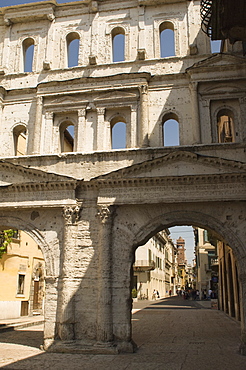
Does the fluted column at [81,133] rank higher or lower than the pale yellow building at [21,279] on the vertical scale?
higher

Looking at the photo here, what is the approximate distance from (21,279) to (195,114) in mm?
15394

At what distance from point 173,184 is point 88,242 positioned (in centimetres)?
363

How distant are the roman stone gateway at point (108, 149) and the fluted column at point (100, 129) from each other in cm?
4

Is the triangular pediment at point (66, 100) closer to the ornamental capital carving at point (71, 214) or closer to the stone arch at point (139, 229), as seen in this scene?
the ornamental capital carving at point (71, 214)

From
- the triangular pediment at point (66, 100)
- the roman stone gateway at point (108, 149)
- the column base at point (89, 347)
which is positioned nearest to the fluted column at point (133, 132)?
the roman stone gateway at point (108, 149)

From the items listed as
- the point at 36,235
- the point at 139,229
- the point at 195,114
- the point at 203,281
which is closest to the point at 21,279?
the point at 36,235

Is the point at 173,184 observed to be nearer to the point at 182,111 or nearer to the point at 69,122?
the point at 182,111

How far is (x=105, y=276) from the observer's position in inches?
520

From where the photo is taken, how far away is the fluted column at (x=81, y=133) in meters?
15.5

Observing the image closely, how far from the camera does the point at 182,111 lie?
15250mm

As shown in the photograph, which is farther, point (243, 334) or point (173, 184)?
point (173, 184)

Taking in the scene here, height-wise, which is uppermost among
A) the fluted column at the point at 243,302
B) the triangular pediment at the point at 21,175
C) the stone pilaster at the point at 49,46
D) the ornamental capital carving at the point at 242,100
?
the stone pilaster at the point at 49,46

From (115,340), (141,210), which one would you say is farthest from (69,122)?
(115,340)

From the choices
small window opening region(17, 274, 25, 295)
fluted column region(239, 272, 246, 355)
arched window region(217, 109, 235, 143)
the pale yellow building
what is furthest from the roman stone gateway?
small window opening region(17, 274, 25, 295)
